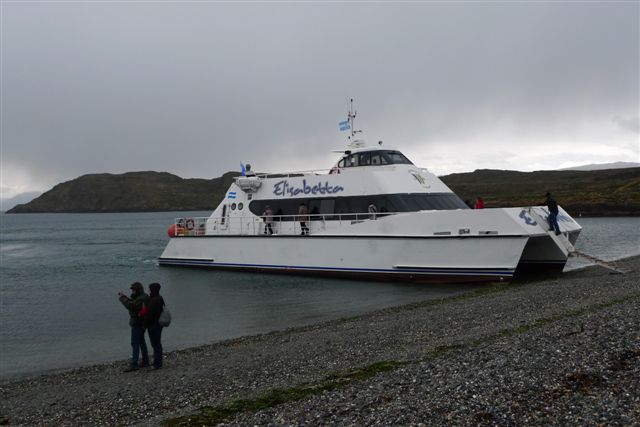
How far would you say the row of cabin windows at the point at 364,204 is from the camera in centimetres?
1777

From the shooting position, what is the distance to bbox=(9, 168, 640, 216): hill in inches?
2702

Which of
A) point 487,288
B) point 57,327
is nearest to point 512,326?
point 487,288

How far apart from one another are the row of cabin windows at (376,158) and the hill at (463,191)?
50.9 meters

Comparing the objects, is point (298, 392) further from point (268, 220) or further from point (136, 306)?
point (268, 220)

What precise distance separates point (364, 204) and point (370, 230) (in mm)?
1245

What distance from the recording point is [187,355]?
10273 millimetres

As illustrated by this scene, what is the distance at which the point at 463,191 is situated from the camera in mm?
101250

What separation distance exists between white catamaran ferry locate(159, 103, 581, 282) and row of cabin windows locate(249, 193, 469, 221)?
0.04 meters

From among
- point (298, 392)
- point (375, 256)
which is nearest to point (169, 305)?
point (375, 256)

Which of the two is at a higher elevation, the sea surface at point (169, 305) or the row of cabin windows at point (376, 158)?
the row of cabin windows at point (376, 158)

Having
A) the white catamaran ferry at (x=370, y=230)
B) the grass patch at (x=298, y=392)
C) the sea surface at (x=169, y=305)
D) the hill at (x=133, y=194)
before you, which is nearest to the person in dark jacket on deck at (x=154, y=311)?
A: the grass patch at (x=298, y=392)

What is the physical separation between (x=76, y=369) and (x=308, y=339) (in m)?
4.36

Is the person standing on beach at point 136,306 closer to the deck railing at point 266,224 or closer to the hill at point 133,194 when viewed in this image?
the deck railing at point 266,224

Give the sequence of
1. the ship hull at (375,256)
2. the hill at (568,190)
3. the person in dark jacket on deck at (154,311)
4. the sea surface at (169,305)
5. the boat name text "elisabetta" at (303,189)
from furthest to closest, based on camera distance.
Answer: the hill at (568,190) < the boat name text "elisabetta" at (303,189) < the ship hull at (375,256) < the sea surface at (169,305) < the person in dark jacket on deck at (154,311)
